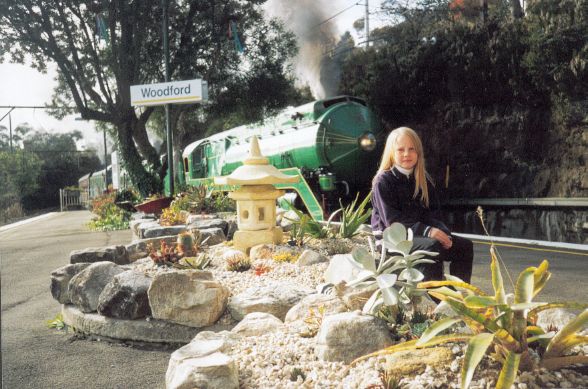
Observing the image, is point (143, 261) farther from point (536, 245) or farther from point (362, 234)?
point (536, 245)

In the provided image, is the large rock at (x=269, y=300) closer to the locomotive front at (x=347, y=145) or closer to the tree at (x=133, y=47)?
the locomotive front at (x=347, y=145)

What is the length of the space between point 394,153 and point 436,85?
45.8 ft

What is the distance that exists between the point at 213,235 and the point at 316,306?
4118 mm

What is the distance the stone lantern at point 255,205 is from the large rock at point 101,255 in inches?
58.8

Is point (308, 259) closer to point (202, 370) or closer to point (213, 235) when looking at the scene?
point (213, 235)

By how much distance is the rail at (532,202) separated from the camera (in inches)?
490

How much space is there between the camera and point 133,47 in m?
18.1

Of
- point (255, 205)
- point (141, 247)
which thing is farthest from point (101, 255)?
point (255, 205)

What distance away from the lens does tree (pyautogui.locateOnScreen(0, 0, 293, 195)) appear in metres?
17.4

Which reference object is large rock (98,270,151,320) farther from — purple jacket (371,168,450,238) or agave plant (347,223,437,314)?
agave plant (347,223,437,314)

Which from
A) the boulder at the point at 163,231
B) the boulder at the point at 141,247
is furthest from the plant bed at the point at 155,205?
the boulder at the point at 141,247

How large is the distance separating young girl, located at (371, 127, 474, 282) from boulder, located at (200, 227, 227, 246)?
12.8ft

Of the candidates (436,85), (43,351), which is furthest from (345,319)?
(436,85)

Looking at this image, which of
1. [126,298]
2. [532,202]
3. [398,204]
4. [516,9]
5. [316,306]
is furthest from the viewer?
[516,9]
